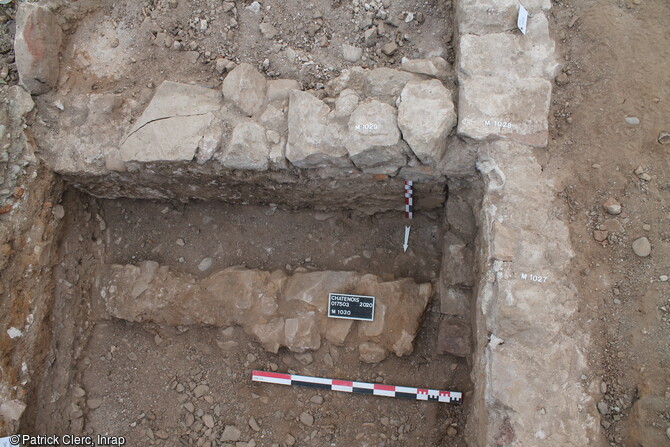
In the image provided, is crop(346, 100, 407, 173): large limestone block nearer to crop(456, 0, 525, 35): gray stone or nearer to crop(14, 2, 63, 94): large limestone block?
crop(456, 0, 525, 35): gray stone

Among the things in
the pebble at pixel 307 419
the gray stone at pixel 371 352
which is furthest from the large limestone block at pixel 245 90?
the pebble at pixel 307 419

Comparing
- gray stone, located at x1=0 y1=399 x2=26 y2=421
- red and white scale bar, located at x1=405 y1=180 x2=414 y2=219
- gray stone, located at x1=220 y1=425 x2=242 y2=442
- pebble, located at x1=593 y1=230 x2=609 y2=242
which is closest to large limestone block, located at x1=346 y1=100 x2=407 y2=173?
red and white scale bar, located at x1=405 y1=180 x2=414 y2=219

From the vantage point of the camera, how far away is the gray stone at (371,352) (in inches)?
132

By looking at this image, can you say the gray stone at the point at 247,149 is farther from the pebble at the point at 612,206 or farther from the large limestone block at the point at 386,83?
the pebble at the point at 612,206

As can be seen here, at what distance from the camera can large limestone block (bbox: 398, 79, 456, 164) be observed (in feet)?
9.27

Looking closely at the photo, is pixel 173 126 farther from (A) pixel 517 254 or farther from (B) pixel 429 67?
(A) pixel 517 254

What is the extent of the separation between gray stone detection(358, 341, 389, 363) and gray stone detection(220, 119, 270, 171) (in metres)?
1.33

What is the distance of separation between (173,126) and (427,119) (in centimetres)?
152

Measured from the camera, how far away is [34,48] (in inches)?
127

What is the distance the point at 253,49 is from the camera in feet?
11.4

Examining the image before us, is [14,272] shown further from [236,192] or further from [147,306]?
[236,192]

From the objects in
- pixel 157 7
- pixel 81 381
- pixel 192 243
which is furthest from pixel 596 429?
pixel 157 7

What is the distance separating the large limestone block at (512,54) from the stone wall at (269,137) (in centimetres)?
20

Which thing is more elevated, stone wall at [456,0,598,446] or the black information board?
stone wall at [456,0,598,446]
